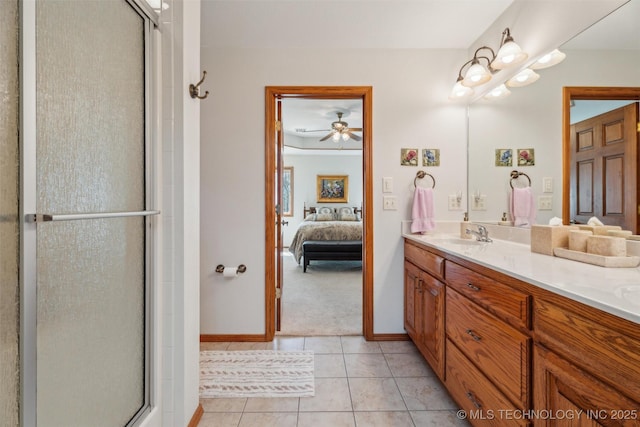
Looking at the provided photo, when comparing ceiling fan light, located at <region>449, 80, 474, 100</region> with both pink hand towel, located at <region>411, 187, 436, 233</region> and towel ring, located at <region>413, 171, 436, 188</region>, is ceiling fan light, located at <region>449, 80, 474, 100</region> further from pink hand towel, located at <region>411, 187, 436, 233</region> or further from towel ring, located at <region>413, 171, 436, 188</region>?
pink hand towel, located at <region>411, 187, 436, 233</region>

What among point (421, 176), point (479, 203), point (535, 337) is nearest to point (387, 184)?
point (421, 176)

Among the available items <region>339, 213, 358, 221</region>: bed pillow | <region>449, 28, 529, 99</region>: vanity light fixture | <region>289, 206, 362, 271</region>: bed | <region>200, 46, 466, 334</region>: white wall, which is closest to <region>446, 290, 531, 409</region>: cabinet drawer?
<region>200, 46, 466, 334</region>: white wall

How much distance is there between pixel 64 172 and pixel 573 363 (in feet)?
5.02

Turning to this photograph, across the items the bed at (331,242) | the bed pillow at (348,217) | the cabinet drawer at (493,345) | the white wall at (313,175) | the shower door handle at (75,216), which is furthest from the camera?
the white wall at (313,175)

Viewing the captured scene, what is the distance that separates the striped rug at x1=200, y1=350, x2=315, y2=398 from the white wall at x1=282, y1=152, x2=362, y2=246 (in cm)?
529

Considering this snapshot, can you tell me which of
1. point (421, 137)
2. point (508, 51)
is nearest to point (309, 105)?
point (421, 137)

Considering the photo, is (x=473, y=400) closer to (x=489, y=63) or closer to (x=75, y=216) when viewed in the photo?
(x=75, y=216)

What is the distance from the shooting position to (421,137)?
7.70 ft

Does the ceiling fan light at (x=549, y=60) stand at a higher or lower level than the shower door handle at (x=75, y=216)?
higher

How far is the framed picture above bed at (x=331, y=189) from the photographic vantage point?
7367 millimetres

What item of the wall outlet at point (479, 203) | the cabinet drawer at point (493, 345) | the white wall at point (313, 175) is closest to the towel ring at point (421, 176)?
the wall outlet at point (479, 203)

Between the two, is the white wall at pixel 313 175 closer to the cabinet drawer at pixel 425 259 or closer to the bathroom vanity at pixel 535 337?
the cabinet drawer at pixel 425 259

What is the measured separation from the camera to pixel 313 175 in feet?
24.3

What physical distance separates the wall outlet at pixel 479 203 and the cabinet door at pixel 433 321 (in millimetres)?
752
